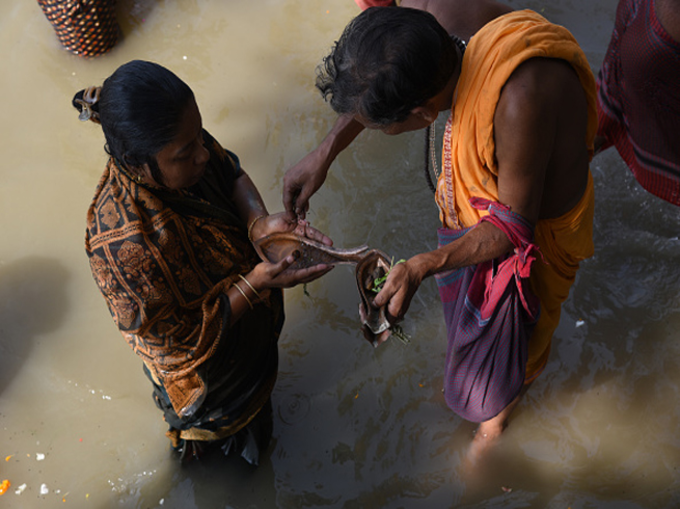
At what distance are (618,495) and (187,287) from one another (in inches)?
87.4

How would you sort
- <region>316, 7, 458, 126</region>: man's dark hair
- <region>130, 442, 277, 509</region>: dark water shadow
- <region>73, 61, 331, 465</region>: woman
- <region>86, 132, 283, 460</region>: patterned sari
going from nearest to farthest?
<region>316, 7, 458, 126</region>: man's dark hair, <region>73, 61, 331, 465</region>: woman, <region>86, 132, 283, 460</region>: patterned sari, <region>130, 442, 277, 509</region>: dark water shadow

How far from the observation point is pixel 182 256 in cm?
205

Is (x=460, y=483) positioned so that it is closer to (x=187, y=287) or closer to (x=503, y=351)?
(x=503, y=351)

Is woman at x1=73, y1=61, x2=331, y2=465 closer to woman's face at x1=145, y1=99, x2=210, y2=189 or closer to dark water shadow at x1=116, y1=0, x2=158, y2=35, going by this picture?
woman's face at x1=145, y1=99, x2=210, y2=189

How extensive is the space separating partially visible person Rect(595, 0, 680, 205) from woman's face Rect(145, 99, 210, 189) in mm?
1731

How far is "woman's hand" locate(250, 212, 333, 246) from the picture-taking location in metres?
2.31

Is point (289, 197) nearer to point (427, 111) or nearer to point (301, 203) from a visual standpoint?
point (301, 203)

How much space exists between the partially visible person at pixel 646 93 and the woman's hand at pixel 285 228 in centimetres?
146

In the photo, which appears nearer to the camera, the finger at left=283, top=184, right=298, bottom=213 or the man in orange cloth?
the man in orange cloth

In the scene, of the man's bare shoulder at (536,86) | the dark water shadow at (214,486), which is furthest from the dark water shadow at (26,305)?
the man's bare shoulder at (536,86)

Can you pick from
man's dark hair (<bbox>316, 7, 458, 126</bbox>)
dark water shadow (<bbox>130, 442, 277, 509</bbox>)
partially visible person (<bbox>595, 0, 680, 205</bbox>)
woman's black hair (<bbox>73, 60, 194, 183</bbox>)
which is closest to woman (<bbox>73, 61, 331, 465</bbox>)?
woman's black hair (<bbox>73, 60, 194, 183</bbox>)

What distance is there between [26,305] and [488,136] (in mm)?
2902

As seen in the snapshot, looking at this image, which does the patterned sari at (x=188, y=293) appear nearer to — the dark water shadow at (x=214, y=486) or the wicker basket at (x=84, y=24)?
the dark water shadow at (x=214, y=486)

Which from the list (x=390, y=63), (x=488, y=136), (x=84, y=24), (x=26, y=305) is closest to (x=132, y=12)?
(x=84, y=24)
